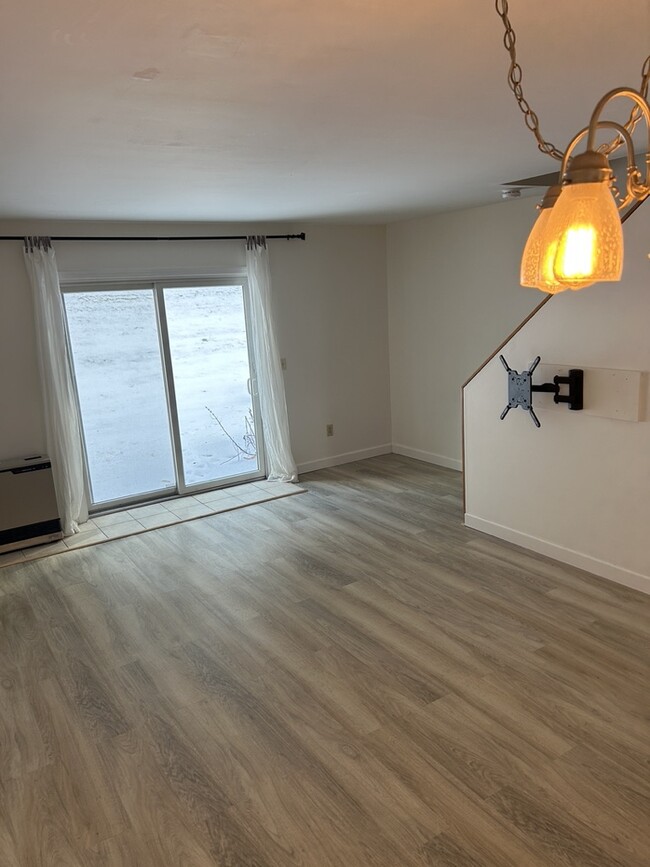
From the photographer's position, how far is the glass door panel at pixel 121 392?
4941 mm

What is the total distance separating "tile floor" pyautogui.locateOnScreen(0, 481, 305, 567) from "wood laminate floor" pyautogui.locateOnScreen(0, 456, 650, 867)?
10.7 inches

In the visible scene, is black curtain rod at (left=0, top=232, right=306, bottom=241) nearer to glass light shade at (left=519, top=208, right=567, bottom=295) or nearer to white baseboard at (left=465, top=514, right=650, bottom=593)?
white baseboard at (left=465, top=514, right=650, bottom=593)

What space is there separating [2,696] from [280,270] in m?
4.12

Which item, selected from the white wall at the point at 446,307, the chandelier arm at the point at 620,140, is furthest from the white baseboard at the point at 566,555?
the chandelier arm at the point at 620,140

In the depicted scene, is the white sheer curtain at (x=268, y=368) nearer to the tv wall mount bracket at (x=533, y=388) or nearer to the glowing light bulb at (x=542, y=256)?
the tv wall mount bracket at (x=533, y=388)

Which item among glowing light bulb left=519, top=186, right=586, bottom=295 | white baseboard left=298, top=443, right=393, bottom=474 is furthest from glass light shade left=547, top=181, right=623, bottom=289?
white baseboard left=298, top=443, right=393, bottom=474

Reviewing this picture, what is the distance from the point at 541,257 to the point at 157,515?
14.7 ft

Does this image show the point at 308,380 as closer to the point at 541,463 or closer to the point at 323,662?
the point at 541,463

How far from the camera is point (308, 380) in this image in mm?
5992

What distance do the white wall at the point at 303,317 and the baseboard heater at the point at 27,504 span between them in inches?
10.7

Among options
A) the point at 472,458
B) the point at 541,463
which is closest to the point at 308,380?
the point at 472,458

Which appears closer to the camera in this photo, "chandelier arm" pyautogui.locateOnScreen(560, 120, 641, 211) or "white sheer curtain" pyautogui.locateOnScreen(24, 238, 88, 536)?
"chandelier arm" pyautogui.locateOnScreen(560, 120, 641, 211)

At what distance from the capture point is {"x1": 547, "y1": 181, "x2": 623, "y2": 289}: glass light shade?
102cm

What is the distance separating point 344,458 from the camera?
6.37 meters
